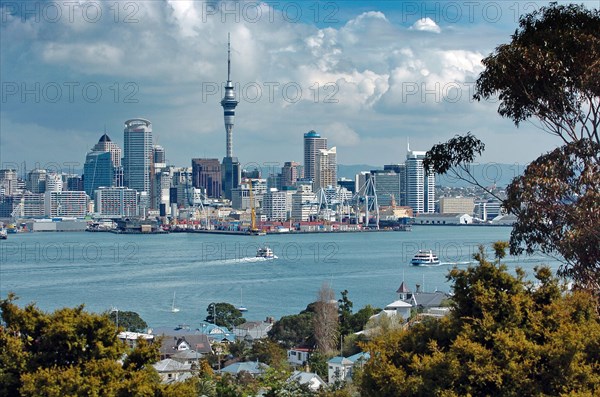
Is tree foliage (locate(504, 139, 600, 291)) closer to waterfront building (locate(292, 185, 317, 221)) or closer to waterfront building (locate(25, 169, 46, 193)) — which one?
waterfront building (locate(292, 185, 317, 221))

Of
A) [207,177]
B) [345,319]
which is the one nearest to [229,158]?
[207,177]

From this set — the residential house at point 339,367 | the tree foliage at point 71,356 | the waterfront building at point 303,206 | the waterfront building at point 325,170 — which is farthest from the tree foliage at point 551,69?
the waterfront building at point 325,170

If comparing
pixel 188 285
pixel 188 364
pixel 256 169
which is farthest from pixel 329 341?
pixel 256 169

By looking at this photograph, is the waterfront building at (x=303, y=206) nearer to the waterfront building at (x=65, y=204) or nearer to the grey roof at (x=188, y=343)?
the waterfront building at (x=65, y=204)

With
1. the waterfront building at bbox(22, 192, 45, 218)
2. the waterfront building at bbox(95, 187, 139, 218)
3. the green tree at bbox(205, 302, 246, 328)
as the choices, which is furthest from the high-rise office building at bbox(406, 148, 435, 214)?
the green tree at bbox(205, 302, 246, 328)

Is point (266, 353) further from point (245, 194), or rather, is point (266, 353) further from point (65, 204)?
point (65, 204)

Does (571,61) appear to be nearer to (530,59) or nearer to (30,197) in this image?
(530,59)

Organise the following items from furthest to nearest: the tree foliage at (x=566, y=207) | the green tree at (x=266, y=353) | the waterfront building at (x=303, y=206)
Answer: the waterfront building at (x=303, y=206) → the green tree at (x=266, y=353) → the tree foliage at (x=566, y=207)
